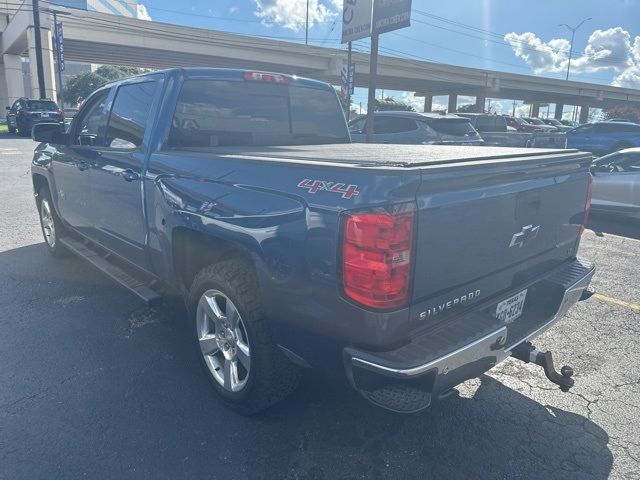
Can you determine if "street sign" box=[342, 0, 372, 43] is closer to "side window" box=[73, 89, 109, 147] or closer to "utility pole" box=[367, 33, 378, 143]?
"utility pole" box=[367, 33, 378, 143]

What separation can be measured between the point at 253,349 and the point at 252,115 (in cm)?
211

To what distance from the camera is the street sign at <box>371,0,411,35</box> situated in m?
11.4

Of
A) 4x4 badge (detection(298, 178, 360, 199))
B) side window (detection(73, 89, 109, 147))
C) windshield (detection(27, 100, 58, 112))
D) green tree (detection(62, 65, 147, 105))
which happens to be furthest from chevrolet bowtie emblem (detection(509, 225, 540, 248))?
green tree (detection(62, 65, 147, 105))

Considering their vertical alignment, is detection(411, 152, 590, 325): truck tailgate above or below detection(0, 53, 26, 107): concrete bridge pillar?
below

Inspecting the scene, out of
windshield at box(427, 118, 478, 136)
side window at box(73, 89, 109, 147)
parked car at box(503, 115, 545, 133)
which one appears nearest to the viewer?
side window at box(73, 89, 109, 147)

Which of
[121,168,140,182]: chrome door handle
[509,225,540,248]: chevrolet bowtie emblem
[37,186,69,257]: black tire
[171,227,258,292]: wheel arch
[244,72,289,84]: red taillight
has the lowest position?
[37,186,69,257]: black tire

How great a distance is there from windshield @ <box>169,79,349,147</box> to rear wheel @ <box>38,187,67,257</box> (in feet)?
8.95

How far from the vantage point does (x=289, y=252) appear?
2.29 m

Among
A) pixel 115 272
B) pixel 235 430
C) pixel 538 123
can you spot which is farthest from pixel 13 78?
pixel 235 430

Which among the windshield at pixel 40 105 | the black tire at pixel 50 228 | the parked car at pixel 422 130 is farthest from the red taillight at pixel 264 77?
the windshield at pixel 40 105

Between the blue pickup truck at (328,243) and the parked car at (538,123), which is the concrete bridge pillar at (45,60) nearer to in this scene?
the parked car at (538,123)

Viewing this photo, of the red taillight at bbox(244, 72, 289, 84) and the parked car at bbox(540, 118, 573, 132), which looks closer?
the red taillight at bbox(244, 72, 289, 84)

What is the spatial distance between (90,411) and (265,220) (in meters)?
1.66

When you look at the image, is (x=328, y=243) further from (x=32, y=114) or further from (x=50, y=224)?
(x=32, y=114)
